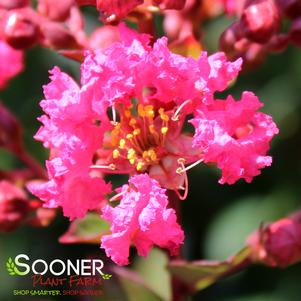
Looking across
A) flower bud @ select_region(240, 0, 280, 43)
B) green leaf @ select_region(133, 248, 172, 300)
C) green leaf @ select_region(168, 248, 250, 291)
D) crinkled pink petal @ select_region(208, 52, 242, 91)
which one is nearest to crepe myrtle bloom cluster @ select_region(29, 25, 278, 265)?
crinkled pink petal @ select_region(208, 52, 242, 91)

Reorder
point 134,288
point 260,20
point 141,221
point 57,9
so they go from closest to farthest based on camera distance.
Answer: point 141,221, point 260,20, point 57,9, point 134,288

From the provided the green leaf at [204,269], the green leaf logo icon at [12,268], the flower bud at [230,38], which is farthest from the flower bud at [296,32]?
the green leaf logo icon at [12,268]

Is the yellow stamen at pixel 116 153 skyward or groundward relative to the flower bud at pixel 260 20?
groundward

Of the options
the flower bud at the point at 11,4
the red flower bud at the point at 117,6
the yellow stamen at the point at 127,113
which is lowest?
the yellow stamen at the point at 127,113

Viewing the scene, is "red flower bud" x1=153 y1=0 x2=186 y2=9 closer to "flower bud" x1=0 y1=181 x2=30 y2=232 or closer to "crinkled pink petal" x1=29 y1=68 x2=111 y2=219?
"crinkled pink petal" x1=29 y1=68 x2=111 y2=219

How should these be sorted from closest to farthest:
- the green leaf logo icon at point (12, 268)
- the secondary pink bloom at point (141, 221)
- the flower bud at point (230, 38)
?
the secondary pink bloom at point (141, 221), the flower bud at point (230, 38), the green leaf logo icon at point (12, 268)

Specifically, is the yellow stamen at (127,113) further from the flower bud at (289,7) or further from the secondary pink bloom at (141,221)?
the flower bud at (289,7)

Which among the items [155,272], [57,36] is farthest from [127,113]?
[155,272]

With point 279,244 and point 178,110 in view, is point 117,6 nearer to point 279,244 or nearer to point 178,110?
point 178,110
